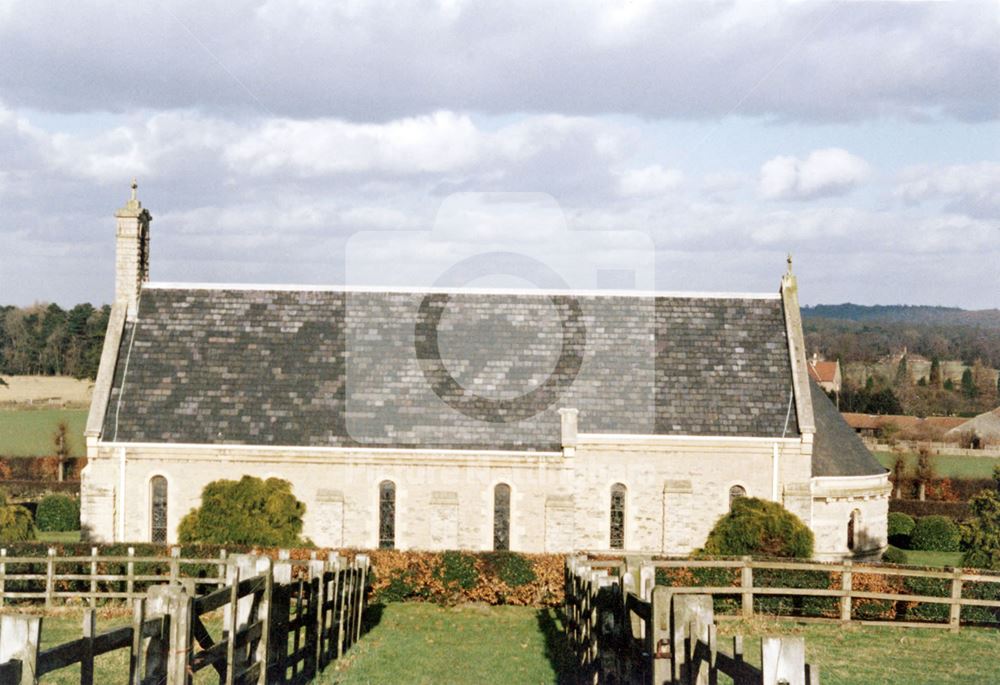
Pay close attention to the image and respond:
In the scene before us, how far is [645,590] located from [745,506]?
1987 centimetres

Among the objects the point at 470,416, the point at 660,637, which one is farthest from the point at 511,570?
the point at 660,637

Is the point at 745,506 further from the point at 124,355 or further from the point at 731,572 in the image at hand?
the point at 124,355

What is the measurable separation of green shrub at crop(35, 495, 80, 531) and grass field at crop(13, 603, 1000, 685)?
3406cm

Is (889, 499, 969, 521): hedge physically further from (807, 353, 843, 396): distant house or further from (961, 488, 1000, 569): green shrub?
(807, 353, 843, 396): distant house

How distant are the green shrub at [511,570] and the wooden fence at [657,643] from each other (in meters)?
7.86

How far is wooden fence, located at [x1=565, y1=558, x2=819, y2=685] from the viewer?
7.21 m

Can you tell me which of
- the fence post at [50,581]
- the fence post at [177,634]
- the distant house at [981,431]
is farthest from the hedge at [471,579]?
the distant house at [981,431]

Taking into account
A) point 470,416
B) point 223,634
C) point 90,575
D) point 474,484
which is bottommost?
point 90,575

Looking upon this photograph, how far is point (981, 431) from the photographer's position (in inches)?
3866

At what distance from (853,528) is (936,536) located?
20.1 m

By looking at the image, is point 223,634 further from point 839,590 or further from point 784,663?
point 839,590

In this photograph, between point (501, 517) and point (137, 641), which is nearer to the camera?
point (137, 641)

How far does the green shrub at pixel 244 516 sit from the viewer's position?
106 feet

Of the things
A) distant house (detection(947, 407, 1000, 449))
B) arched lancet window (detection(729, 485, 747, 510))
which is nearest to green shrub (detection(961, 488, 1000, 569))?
arched lancet window (detection(729, 485, 747, 510))
